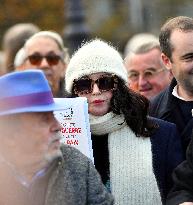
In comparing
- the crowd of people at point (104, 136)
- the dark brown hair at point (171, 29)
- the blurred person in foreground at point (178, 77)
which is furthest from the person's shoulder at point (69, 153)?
the dark brown hair at point (171, 29)

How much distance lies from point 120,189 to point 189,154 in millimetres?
499

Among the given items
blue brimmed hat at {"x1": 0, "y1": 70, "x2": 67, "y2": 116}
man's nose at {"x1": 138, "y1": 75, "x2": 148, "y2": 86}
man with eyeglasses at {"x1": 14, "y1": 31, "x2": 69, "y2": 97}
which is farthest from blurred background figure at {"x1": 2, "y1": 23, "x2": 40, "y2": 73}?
blue brimmed hat at {"x1": 0, "y1": 70, "x2": 67, "y2": 116}

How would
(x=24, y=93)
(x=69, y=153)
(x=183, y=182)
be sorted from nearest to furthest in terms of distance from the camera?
(x=24, y=93) → (x=69, y=153) → (x=183, y=182)

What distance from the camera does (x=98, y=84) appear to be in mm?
5070

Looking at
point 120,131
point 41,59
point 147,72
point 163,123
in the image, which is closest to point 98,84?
point 120,131

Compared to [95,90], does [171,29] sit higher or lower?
higher

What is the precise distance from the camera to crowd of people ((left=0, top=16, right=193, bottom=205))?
3912mm

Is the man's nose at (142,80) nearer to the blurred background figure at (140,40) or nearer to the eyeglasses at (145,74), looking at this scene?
the eyeglasses at (145,74)

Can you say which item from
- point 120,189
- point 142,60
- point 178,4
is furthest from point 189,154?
point 178,4

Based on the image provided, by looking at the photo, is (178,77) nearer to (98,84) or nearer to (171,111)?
(171,111)

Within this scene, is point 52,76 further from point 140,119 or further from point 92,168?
point 92,168

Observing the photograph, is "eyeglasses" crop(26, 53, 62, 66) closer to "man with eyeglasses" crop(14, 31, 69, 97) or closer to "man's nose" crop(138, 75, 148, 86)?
"man with eyeglasses" crop(14, 31, 69, 97)

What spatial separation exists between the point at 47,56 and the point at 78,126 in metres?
3.42

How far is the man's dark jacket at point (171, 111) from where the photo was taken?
5344 millimetres
